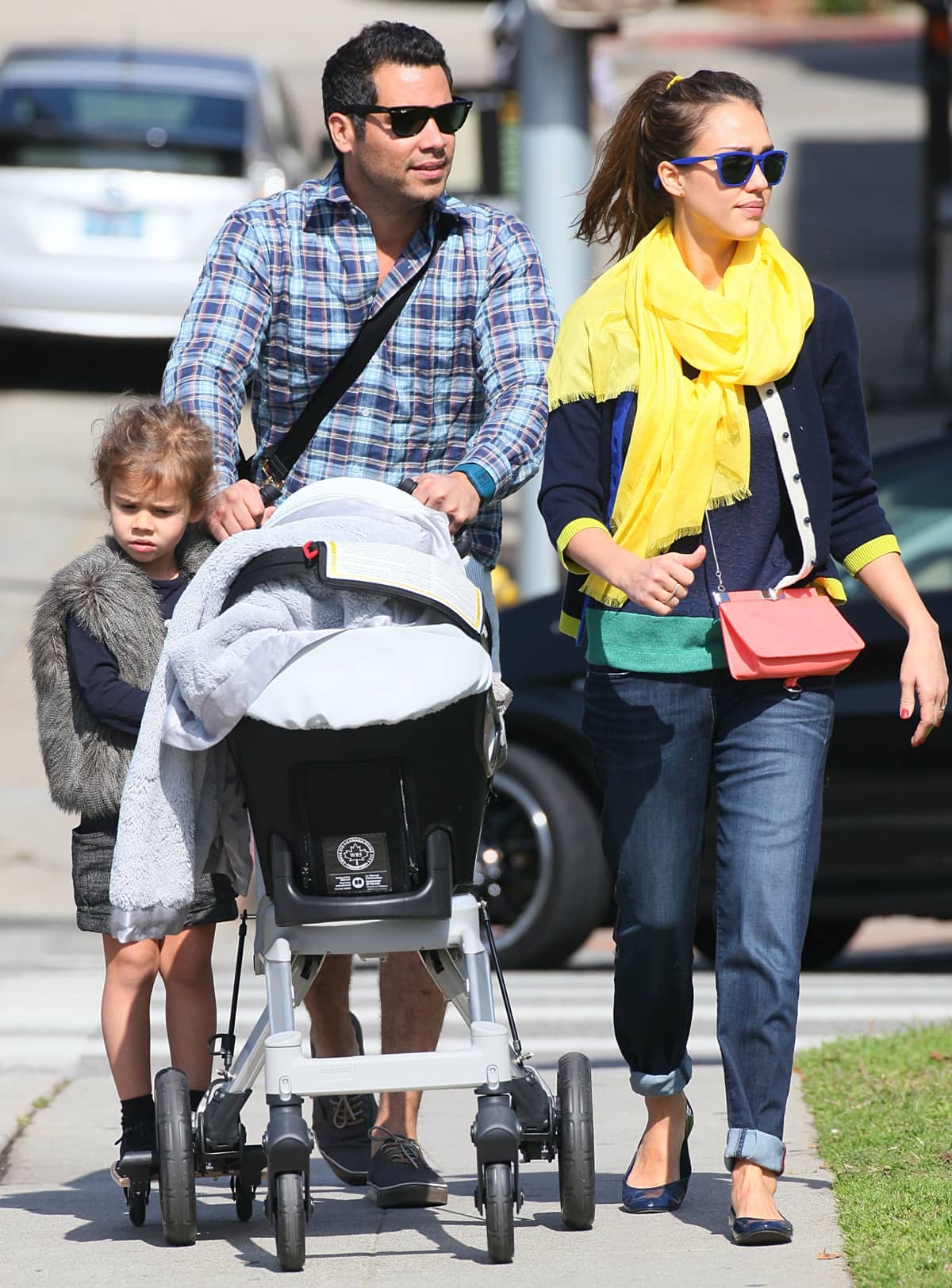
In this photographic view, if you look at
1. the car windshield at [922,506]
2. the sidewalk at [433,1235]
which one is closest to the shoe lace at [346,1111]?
the sidewalk at [433,1235]

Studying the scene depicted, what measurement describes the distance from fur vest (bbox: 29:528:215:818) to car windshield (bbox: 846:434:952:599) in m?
3.53

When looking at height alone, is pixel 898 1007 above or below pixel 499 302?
below

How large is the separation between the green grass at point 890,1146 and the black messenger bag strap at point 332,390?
176 cm

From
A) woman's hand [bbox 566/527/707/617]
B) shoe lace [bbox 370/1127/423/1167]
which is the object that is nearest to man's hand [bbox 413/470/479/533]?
woman's hand [bbox 566/527/707/617]

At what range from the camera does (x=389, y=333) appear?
15.0 ft

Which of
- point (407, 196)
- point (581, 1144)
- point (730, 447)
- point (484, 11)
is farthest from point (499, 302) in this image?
point (484, 11)

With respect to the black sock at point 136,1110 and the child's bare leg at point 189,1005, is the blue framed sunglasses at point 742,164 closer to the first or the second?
the child's bare leg at point 189,1005

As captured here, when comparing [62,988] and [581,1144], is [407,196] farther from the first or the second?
[62,988]

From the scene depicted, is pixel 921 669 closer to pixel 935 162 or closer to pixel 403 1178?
pixel 403 1178

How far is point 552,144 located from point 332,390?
18.2ft

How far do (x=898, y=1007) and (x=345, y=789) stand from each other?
3376 mm

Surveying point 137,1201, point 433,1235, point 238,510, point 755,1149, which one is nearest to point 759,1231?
point 755,1149

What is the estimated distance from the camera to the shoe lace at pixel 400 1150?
4.48 m

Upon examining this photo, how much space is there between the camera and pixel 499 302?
15.2 ft
